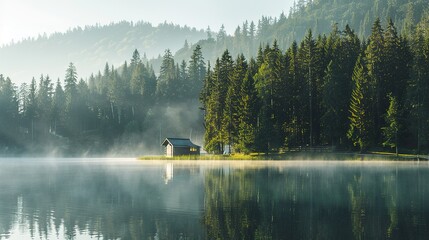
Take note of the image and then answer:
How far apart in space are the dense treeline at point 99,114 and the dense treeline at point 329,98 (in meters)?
56.3

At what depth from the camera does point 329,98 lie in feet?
322

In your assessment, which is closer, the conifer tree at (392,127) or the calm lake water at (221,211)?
the calm lake water at (221,211)

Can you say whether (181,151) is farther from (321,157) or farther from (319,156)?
(321,157)

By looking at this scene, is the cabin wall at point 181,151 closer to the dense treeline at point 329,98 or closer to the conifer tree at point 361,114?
the dense treeline at point 329,98

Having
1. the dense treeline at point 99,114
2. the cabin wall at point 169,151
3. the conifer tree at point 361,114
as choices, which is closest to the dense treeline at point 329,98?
the conifer tree at point 361,114

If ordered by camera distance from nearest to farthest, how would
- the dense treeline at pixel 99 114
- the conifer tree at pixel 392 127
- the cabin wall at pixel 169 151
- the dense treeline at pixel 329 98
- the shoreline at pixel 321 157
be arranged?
the shoreline at pixel 321 157 → the conifer tree at pixel 392 127 → the dense treeline at pixel 329 98 → the cabin wall at pixel 169 151 → the dense treeline at pixel 99 114

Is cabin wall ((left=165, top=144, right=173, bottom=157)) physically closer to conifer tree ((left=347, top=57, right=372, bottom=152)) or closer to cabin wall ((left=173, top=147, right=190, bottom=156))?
cabin wall ((left=173, top=147, right=190, bottom=156))

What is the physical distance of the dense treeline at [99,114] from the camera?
165 m

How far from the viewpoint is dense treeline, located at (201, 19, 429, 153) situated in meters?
90.0

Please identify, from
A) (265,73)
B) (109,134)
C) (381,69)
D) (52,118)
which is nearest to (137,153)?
(109,134)

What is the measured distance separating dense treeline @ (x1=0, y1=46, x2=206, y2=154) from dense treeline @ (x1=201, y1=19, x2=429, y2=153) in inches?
2215

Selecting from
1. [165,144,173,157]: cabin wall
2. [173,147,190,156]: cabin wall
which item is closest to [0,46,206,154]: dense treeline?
[165,144,173,157]: cabin wall

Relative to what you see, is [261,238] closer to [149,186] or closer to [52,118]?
[149,186]

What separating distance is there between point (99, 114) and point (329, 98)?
99.9 meters
